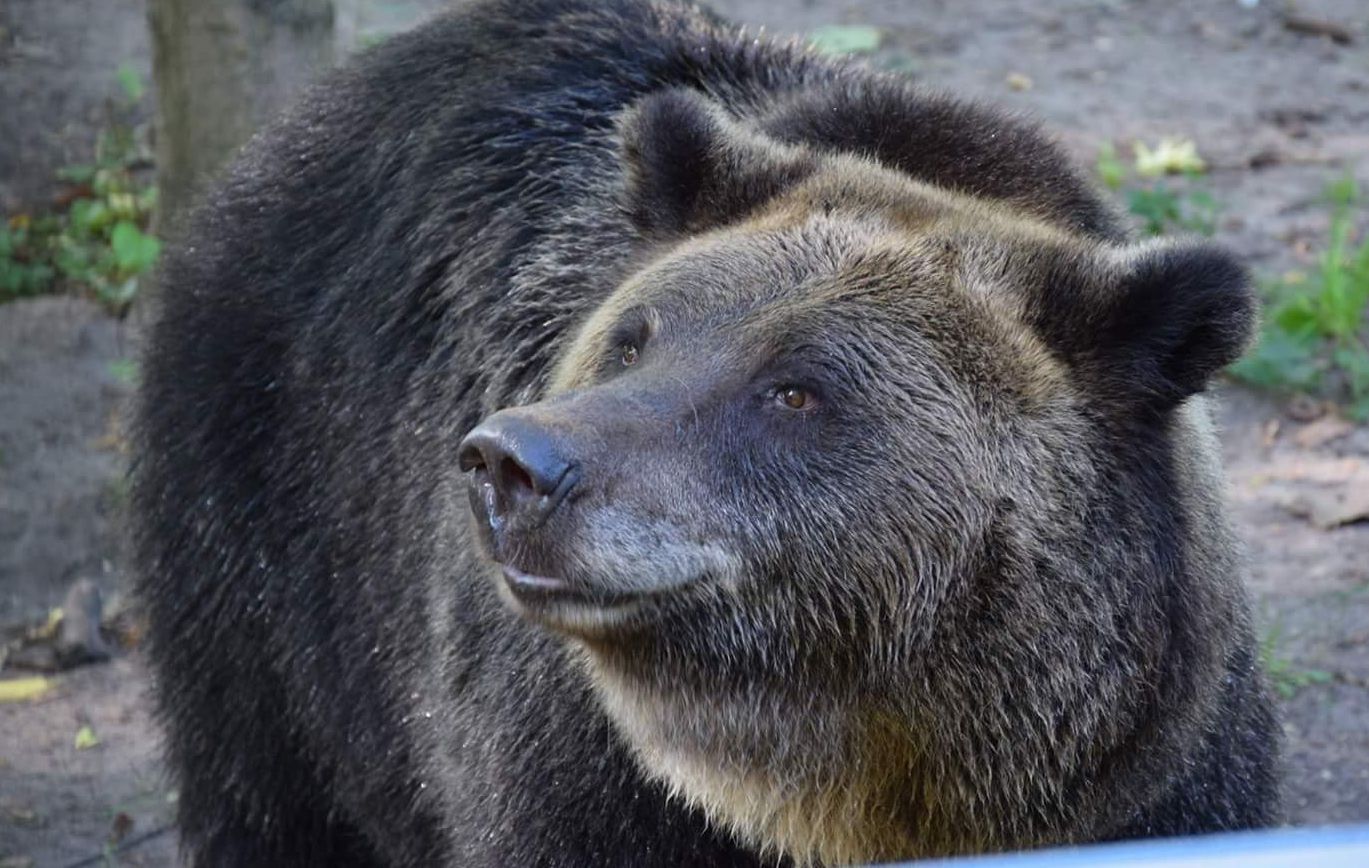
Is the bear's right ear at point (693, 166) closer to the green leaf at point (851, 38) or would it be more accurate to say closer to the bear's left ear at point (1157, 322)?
the bear's left ear at point (1157, 322)

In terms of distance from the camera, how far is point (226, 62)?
779 cm

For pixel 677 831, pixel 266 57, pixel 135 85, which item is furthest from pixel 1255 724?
pixel 135 85

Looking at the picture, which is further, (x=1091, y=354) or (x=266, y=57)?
(x=266, y=57)

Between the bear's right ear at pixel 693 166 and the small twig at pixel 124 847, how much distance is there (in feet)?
10.8

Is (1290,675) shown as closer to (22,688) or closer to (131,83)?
(22,688)

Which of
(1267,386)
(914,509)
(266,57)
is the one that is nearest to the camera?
(914,509)

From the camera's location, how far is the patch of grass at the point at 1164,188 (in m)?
9.16

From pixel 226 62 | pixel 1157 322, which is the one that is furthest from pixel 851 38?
pixel 1157 322

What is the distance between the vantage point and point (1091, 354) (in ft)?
13.0

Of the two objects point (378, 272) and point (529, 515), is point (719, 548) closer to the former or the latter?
point (529, 515)

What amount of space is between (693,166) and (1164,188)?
244 inches

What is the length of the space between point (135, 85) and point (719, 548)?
866 cm

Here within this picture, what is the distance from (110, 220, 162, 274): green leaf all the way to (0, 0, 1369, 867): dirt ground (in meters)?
0.33

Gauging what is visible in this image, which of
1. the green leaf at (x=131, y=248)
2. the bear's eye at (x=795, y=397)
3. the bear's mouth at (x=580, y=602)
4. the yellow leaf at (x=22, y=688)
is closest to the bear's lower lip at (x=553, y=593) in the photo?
the bear's mouth at (x=580, y=602)
